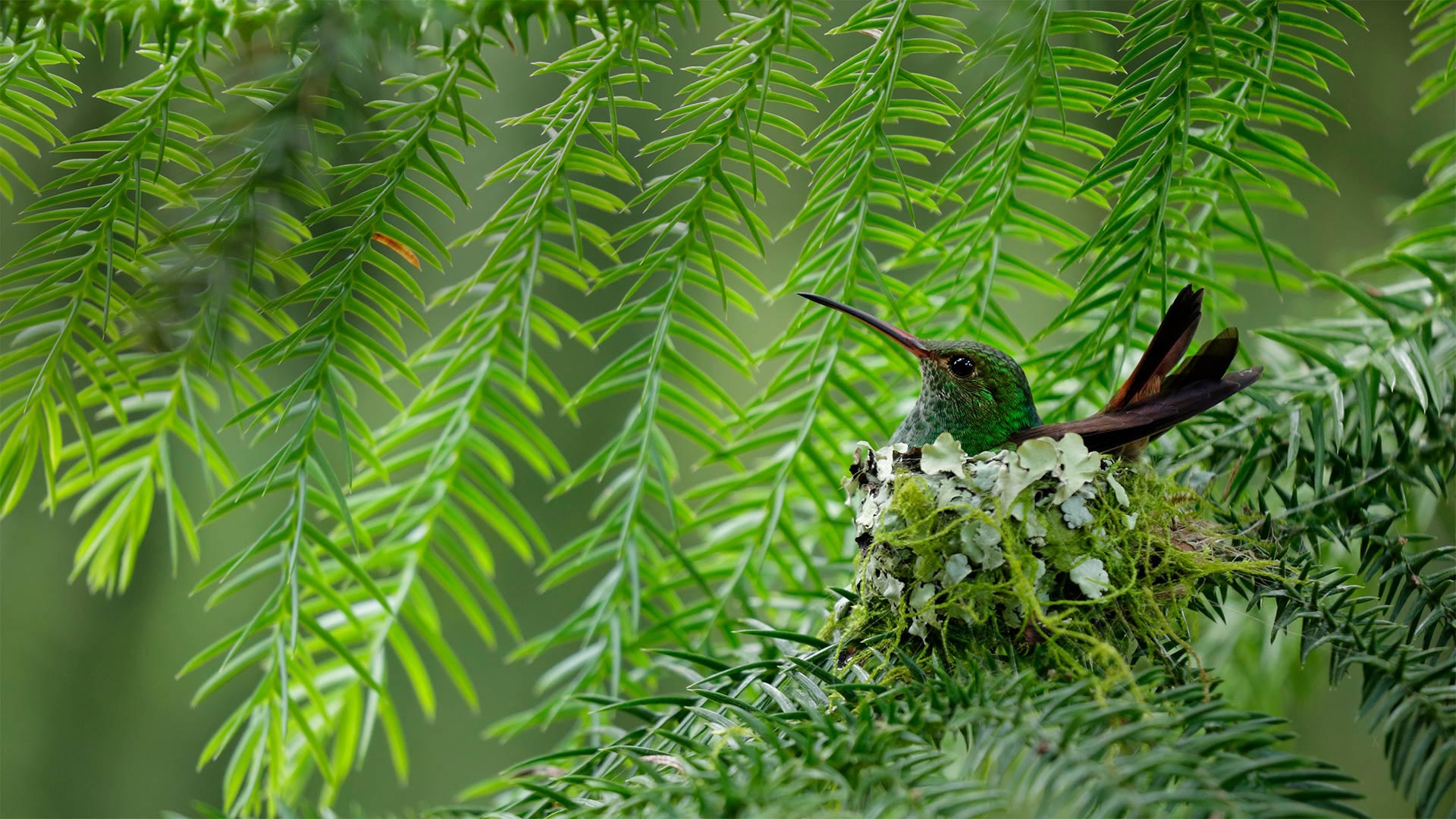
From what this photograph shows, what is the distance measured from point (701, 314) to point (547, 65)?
0.35 metres

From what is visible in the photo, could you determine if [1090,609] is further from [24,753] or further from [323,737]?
[24,753]

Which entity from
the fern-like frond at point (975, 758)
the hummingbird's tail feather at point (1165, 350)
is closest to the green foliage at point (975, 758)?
the fern-like frond at point (975, 758)

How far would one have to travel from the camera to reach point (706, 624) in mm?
1164

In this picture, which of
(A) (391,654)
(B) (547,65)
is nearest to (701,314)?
(B) (547,65)

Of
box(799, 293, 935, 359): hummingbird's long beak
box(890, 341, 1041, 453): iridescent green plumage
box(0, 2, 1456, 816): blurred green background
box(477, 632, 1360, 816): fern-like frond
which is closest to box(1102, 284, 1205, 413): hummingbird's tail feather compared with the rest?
box(890, 341, 1041, 453): iridescent green plumage

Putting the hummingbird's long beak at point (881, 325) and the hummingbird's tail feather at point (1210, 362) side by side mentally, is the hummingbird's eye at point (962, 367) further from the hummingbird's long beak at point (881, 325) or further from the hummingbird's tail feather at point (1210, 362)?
the hummingbird's tail feather at point (1210, 362)

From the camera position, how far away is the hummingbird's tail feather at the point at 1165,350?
0.98 meters

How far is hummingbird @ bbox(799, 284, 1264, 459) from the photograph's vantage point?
95 centimetres

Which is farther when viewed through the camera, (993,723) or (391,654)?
(391,654)

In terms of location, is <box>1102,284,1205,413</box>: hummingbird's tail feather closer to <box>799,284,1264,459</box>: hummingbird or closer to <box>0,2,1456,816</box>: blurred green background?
<box>799,284,1264,459</box>: hummingbird

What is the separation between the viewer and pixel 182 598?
308cm

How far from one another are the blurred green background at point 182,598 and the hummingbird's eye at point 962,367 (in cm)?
164

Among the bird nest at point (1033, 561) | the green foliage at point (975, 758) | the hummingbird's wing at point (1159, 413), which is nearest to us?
the green foliage at point (975, 758)

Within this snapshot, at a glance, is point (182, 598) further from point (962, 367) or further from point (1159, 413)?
point (1159, 413)
